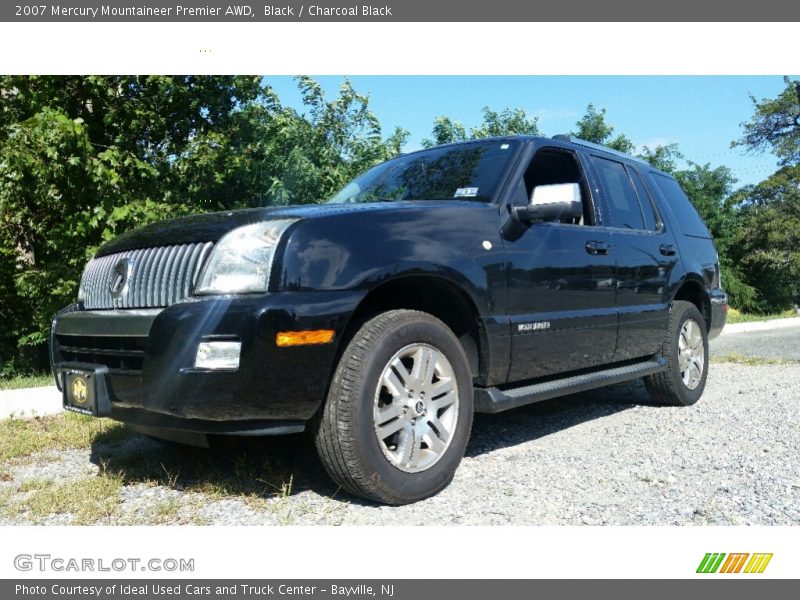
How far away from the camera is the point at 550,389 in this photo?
3957mm

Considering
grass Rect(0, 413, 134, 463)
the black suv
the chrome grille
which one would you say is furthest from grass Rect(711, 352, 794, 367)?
the chrome grille

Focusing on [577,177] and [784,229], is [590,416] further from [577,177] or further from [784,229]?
[784,229]

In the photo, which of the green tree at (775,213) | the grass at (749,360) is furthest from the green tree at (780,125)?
the grass at (749,360)

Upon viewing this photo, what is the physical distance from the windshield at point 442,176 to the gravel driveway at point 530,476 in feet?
5.30

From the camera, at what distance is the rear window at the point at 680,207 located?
586 centimetres

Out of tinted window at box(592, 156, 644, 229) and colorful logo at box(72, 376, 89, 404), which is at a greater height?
tinted window at box(592, 156, 644, 229)

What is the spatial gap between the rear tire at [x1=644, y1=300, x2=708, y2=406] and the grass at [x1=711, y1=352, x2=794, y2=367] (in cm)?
293

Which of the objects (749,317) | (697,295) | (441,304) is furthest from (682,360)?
(749,317)

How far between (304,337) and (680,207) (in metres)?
4.50

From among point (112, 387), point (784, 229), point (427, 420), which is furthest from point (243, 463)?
point (784, 229)

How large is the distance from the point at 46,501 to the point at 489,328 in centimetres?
237

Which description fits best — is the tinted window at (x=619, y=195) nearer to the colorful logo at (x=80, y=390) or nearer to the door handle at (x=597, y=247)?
the door handle at (x=597, y=247)

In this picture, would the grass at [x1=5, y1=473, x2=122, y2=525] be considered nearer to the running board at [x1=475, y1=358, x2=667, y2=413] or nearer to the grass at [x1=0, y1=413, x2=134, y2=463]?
the grass at [x1=0, y1=413, x2=134, y2=463]

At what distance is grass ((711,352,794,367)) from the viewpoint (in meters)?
8.30
